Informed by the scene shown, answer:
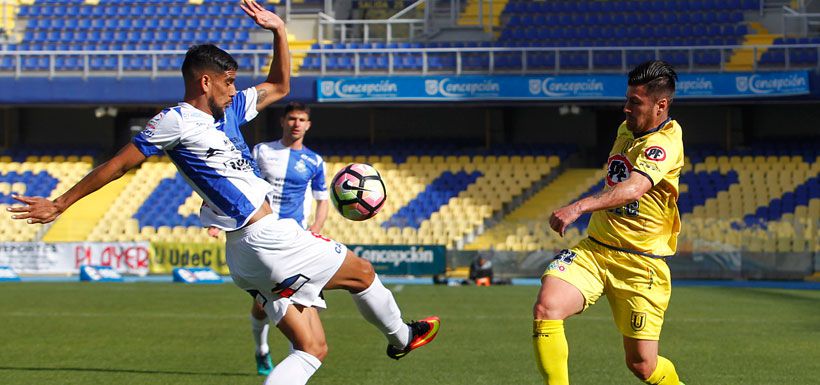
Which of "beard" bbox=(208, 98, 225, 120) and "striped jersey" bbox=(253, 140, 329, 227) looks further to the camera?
"striped jersey" bbox=(253, 140, 329, 227)

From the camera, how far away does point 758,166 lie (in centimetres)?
3234

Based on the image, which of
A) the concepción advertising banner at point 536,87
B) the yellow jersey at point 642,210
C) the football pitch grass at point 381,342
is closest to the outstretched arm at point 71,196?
the yellow jersey at point 642,210

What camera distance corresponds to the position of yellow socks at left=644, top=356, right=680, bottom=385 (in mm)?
6742

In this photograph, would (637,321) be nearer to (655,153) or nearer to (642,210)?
(642,210)

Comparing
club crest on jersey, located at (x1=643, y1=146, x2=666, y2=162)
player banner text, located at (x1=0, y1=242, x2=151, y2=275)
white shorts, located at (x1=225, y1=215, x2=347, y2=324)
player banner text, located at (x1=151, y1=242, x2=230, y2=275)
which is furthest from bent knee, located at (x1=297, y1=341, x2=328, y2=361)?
player banner text, located at (x1=0, y1=242, x2=151, y2=275)

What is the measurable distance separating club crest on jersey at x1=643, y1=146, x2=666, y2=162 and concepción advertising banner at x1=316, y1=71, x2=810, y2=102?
24.6m

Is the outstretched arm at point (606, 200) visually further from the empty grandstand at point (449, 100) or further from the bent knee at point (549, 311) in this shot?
the empty grandstand at point (449, 100)

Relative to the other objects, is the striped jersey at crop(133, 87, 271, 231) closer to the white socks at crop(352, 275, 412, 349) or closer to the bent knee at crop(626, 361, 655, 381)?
the white socks at crop(352, 275, 412, 349)

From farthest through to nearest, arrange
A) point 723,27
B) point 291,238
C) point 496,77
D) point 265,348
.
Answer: point 723,27 < point 496,77 < point 265,348 < point 291,238

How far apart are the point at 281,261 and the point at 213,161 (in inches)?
26.6

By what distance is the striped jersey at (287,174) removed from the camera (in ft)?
32.2

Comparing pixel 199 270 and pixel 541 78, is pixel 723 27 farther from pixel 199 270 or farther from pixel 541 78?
pixel 199 270

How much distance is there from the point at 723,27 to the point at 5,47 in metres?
22.8

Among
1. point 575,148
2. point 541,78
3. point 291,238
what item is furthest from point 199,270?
point 291,238
